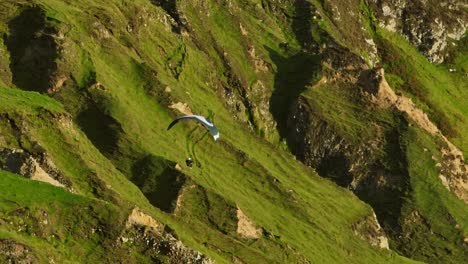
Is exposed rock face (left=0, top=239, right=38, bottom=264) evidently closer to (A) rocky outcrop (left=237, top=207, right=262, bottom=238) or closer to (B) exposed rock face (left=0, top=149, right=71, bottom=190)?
(B) exposed rock face (left=0, top=149, right=71, bottom=190)

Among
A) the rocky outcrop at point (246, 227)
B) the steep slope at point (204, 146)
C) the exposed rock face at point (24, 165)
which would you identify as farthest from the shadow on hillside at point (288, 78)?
the exposed rock face at point (24, 165)

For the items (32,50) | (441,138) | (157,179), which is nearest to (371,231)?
(441,138)

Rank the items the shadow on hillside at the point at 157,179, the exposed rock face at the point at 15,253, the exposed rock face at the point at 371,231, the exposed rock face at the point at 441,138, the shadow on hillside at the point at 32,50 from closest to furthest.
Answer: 1. the exposed rock face at the point at 15,253
2. the shadow on hillside at the point at 157,179
3. the shadow on hillside at the point at 32,50
4. the exposed rock face at the point at 371,231
5. the exposed rock face at the point at 441,138

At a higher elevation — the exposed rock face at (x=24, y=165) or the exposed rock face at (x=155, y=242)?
the exposed rock face at (x=155, y=242)

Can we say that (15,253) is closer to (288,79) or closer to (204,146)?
(204,146)

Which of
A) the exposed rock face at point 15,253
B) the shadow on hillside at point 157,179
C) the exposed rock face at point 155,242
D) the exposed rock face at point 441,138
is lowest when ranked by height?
the shadow on hillside at point 157,179

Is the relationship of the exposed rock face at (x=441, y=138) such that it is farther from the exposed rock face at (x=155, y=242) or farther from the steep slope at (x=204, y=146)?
the exposed rock face at (x=155, y=242)

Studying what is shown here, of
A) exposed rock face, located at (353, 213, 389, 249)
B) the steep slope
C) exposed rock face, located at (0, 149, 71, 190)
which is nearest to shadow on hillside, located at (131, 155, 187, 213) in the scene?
A: the steep slope
